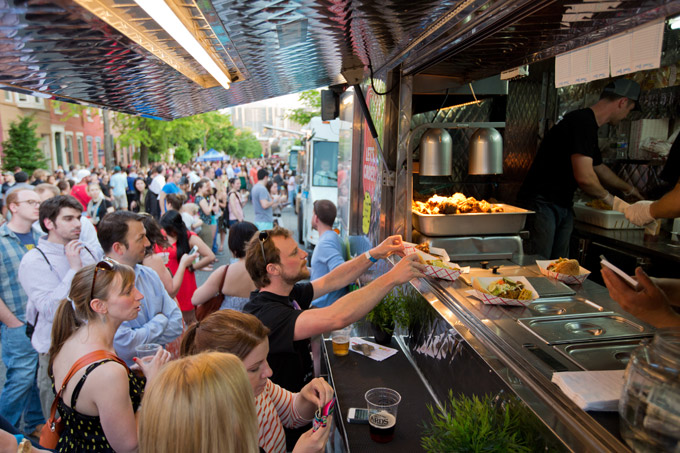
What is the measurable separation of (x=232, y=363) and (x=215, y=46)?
188cm

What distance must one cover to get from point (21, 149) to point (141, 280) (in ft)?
73.5

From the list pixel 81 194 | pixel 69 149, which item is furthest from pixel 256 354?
pixel 69 149

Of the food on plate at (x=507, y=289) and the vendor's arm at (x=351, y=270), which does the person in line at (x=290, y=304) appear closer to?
the food on plate at (x=507, y=289)

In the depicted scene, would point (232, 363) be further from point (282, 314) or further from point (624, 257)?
point (624, 257)

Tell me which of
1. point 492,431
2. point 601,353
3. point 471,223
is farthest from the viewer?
point 471,223

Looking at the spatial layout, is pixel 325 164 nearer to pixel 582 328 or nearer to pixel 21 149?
pixel 582 328

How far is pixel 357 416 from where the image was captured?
8.01 ft

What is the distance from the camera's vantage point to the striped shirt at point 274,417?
2.29 m

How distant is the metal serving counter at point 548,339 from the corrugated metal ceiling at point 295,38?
1.50 metres

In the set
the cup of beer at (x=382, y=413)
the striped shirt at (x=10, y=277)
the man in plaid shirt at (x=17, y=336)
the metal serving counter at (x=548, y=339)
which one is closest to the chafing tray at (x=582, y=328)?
the metal serving counter at (x=548, y=339)

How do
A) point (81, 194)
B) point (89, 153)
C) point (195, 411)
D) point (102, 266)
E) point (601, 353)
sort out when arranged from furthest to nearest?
point (89, 153) < point (81, 194) < point (102, 266) < point (601, 353) < point (195, 411)

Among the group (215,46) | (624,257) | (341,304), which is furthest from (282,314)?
(624,257)

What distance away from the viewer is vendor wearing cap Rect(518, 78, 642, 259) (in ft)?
14.2

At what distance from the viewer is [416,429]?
2.35 meters
